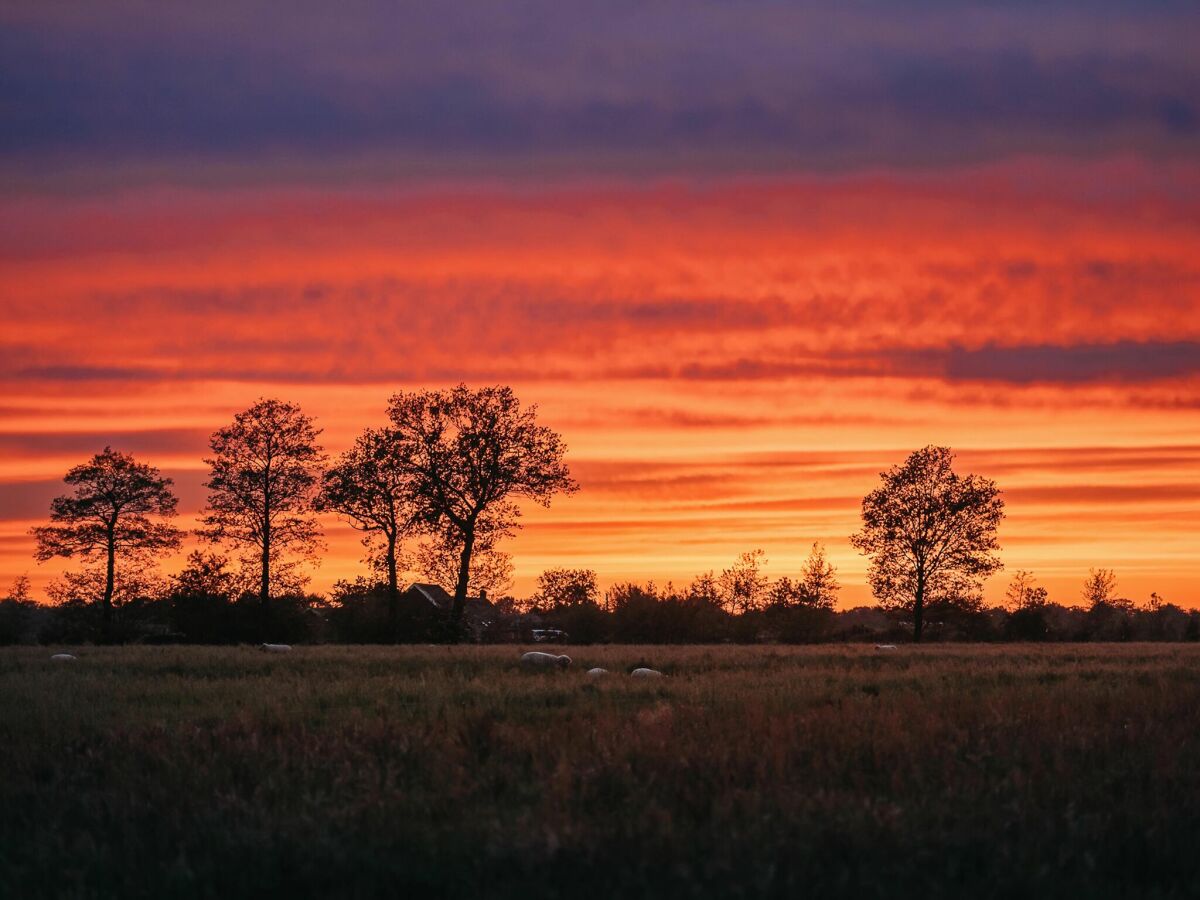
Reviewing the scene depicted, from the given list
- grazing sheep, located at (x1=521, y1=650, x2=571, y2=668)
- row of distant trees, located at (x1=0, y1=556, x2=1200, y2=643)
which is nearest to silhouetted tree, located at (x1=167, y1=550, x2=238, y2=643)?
row of distant trees, located at (x1=0, y1=556, x2=1200, y2=643)

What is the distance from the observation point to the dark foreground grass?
271 inches

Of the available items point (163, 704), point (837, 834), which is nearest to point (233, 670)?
point (163, 704)

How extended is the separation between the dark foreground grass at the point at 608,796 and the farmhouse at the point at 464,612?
36.7 meters

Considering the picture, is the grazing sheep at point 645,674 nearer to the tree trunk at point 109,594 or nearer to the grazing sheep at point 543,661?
the grazing sheep at point 543,661

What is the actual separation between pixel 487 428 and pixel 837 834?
4531cm

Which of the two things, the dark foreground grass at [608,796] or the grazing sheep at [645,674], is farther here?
the grazing sheep at [645,674]

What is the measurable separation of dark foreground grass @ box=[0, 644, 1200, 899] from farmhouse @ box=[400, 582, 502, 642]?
36.7m

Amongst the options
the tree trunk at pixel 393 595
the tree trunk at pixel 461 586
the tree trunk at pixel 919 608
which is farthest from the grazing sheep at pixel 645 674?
the tree trunk at pixel 919 608

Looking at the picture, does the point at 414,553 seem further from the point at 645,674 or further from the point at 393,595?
the point at 645,674

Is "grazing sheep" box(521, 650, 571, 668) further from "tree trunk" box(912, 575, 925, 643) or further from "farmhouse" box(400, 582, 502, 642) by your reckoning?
"tree trunk" box(912, 575, 925, 643)

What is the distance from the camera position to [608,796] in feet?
28.6

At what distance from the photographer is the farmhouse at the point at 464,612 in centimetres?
5275

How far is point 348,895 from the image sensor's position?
6.63 metres

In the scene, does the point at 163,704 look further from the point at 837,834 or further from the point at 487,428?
the point at 487,428
